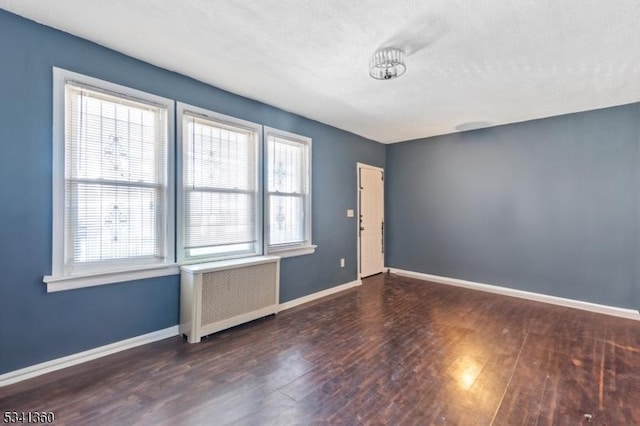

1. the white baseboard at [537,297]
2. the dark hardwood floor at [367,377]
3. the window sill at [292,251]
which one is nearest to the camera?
the dark hardwood floor at [367,377]

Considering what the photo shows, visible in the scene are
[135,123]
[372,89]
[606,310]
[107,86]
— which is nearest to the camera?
[107,86]

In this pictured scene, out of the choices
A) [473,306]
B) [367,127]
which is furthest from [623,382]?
[367,127]

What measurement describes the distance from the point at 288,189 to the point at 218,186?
40.9 inches

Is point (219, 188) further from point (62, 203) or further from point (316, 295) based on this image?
point (316, 295)

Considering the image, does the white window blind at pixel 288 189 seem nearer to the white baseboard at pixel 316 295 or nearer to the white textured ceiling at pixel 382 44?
the white textured ceiling at pixel 382 44

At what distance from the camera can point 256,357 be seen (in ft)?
8.23

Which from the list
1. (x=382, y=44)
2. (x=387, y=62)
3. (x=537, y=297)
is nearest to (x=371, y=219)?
(x=537, y=297)

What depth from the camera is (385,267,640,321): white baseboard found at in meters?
3.56

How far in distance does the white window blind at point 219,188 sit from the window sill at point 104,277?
0.26 metres

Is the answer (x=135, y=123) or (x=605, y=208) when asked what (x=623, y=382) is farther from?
(x=135, y=123)

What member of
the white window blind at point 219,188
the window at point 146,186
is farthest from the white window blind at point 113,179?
the white window blind at point 219,188

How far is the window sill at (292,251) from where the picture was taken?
374 centimetres

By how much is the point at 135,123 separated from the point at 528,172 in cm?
499

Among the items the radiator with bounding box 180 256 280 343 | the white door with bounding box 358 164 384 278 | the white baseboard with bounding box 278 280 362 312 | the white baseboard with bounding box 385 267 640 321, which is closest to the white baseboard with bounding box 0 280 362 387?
the radiator with bounding box 180 256 280 343
